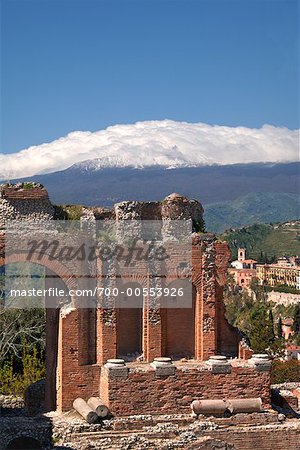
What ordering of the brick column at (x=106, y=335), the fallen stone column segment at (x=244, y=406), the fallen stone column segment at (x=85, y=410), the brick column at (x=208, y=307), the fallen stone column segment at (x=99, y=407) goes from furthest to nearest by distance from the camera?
the brick column at (x=208, y=307)
the brick column at (x=106, y=335)
the fallen stone column segment at (x=244, y=406)
the fallen stone column segment at (x=99, y=407)
the fallen stone column segment at (x=85, y=410)

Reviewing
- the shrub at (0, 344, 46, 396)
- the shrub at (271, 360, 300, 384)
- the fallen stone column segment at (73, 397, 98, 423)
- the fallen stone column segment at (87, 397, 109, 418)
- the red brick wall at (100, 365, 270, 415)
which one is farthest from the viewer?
the shrub at (271, 360, 300, 384)

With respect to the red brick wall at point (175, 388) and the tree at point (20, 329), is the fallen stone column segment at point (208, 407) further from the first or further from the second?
the tree at point (20, 329)

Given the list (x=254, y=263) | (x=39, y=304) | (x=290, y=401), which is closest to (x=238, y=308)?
(x=254, y=263)

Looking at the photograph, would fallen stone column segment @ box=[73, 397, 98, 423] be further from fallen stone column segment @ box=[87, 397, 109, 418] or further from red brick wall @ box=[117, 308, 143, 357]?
red brick wall @ box=[117, 308, 143, 357]

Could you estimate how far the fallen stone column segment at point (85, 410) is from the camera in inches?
781

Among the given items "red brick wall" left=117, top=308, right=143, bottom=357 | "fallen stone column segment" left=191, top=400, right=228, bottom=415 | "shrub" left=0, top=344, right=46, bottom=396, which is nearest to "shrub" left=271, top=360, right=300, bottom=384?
"shrub" left=0, top=344, right=46, bottom=396

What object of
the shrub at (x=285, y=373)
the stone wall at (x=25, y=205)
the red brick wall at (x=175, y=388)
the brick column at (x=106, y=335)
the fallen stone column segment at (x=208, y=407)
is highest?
the stone wall at (x=25, y=205)

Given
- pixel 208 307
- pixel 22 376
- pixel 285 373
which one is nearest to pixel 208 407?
pixel 208 307

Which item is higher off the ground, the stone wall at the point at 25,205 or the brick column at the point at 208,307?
the stone wall at the point at 25,205

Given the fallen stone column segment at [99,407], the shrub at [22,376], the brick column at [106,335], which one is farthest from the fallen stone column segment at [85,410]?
the shrub at [22,376]

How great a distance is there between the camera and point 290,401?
23.5 m

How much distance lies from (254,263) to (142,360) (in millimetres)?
143372

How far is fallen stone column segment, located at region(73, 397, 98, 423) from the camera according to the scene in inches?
781

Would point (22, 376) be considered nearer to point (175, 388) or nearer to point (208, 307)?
point (208, 307)
